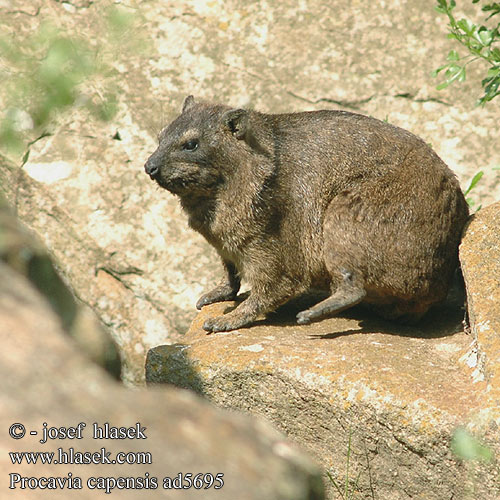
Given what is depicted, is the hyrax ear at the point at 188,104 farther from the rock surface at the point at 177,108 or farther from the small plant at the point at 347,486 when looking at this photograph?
the small plant at the point at 347,486

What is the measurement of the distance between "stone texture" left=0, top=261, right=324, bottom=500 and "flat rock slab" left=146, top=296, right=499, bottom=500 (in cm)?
227

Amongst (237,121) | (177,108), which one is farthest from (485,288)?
(177,108)

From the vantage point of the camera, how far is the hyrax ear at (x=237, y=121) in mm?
6039

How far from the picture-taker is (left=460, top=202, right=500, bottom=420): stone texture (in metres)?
4.71

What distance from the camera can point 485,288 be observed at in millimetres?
5246

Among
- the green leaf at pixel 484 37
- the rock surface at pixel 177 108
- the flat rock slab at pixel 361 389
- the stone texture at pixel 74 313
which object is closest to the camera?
the flat rock slab at pixel 361 389

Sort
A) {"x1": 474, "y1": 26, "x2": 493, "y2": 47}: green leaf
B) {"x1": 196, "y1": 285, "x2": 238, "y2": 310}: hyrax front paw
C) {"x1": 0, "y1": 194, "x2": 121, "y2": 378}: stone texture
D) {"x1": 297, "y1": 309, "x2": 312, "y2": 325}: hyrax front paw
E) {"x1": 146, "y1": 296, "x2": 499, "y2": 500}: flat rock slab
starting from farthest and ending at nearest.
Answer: {"x1": 196, "y1": 285, "x2": 238, "y2": 310}: hyrax front paw
{"x1": 474, "y1": 26, "x2": 493, "y2": 47}: green leaf
{"x1": 297, "y1": 309, "x2": 312, "y2": 325}: hyrax front paw
{"x1": 0, "y1": 194, "x2": 121, "y2": 378}: stone texture
{"x1": 146, "y1": 296, "x2": 499, "y2": 500}: flat rock slab

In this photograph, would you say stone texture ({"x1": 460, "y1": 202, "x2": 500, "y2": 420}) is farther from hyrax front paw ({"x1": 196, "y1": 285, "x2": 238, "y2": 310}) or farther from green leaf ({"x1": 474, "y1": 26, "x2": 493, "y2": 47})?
hyrax front paw ({"x1": 196, "y1": 285, "x2": 238, "y2": 310})

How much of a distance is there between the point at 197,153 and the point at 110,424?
12.4 ft

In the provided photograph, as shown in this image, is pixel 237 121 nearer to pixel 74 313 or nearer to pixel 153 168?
pixel 153 168

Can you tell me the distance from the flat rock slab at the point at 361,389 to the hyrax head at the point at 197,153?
3.82ft

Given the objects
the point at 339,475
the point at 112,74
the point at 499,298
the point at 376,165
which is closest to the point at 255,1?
the point at 112,74

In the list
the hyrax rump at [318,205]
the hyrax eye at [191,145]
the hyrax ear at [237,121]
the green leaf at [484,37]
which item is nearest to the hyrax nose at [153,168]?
the hyrax rump at [318,205]

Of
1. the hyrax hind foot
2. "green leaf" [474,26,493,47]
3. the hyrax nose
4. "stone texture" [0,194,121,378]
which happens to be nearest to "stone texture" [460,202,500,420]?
the hyrax hind foot
